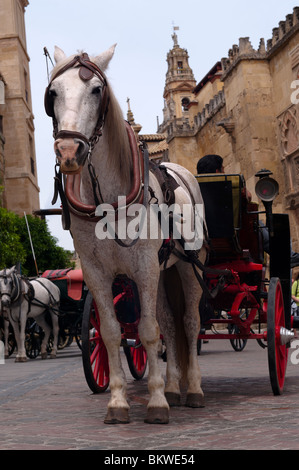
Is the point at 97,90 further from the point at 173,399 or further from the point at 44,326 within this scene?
the point at 44,326

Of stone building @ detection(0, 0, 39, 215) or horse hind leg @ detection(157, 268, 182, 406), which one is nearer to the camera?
horse hind leg @ detection(157, 268, 182, 406)

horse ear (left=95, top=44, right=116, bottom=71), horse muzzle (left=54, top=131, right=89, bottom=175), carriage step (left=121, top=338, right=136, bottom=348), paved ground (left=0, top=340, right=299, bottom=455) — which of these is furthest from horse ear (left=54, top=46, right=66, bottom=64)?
carriage step (left=121, top=338, right=136, bottom=348)

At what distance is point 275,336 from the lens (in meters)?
5.99

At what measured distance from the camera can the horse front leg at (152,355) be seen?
4754 mm

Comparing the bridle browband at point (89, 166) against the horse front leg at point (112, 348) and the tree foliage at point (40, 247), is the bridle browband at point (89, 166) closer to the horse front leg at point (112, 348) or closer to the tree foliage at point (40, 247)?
the horse front leg at point (112, 348)

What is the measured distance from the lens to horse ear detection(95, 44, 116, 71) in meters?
4.83

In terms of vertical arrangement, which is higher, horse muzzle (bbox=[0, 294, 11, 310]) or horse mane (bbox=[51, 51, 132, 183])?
horse mane (bbox=[51, 51, 132, 183])

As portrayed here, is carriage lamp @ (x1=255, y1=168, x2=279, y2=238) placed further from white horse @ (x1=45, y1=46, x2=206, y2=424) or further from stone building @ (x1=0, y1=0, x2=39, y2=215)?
stone building @ (x1=0, y1=0, x2=39, y2=215)

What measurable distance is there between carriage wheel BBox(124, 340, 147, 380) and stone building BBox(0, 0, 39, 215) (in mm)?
43725

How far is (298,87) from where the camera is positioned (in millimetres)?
28734

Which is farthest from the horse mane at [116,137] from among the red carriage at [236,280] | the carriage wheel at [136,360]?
the carriage wheel at [136,360]

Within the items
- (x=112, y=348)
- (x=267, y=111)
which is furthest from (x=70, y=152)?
(x=267, y=111)

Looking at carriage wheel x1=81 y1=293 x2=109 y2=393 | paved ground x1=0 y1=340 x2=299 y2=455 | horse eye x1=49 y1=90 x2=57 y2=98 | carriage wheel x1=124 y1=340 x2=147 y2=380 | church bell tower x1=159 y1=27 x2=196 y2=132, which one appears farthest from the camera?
church bell tower x1=159 y1=27 x2=196 y2=132
